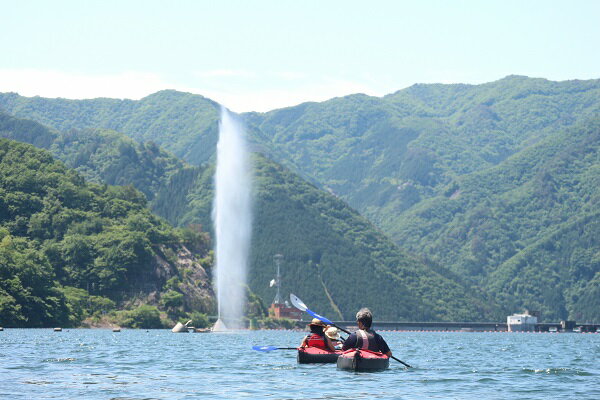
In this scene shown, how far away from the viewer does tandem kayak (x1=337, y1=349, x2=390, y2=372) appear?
5291 cm

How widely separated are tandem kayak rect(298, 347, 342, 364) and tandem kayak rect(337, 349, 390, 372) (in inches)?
283

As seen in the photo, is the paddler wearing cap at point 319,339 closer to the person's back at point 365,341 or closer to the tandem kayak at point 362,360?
the person's back at point 365,341

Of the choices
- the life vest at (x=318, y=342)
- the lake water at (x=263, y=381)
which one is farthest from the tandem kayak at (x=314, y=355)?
the lake water at (x=263, y=381)

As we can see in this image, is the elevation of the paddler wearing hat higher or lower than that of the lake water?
higher

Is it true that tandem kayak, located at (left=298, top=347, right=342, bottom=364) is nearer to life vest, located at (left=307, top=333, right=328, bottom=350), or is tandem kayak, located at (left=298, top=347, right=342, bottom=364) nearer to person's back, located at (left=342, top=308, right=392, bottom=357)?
life vest, located at (left=307, top=333, right=328, bottom=350)

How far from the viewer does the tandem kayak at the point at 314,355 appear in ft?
201

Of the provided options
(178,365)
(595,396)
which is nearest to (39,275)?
(178,365)

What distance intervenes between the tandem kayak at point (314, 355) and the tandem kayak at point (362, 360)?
7.19m

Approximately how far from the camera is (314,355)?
2443 inches

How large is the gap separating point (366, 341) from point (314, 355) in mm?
9153

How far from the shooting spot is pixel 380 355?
53.5 meters

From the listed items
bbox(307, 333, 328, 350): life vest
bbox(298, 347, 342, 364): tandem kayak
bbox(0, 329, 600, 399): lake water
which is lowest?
bbox(0, 329, 600, 399): lake water

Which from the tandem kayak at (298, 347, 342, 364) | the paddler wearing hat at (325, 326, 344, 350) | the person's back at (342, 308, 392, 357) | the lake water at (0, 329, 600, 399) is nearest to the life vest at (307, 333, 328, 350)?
the tandem kayak at (298, 347, 342, 364)

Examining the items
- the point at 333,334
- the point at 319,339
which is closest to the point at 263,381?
the point at 319,339
